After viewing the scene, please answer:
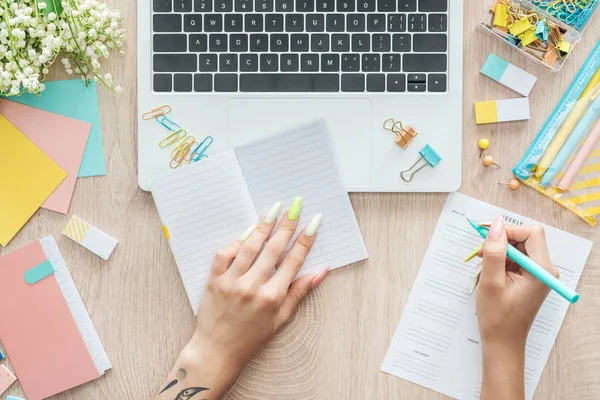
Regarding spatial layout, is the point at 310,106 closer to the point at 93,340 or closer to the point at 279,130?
the point at 279,130

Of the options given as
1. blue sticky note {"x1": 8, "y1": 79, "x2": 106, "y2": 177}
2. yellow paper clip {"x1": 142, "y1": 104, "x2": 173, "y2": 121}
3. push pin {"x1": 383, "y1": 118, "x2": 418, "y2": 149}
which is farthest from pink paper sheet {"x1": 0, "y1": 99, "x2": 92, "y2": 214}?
push pin {"x1": 383, "y1": 118, "x2": 418, "y2": 149}

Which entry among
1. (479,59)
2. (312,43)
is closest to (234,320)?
(312,43)

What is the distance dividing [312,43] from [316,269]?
0.39 m

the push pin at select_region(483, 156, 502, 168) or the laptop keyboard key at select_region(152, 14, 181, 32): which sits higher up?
the laptop keyboard key at select_region(152, 14, 181, 32)

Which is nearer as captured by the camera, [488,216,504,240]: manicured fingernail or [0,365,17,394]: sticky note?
[488,216,504,240]: manicured fingernail

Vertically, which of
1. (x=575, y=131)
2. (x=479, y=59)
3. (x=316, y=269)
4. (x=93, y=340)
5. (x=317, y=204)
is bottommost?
(x=93, y=340)

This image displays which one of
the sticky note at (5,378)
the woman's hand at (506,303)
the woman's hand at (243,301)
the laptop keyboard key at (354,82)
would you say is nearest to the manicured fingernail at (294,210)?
the woman's hand at (243,301)

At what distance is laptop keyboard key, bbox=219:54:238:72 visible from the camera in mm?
945

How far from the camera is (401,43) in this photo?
3.08ft

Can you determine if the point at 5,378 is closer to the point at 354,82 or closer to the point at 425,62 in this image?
the point at 354,82

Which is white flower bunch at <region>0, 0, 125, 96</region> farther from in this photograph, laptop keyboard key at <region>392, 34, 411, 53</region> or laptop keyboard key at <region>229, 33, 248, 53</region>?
laptop keyboard key at <region>392, 34, 411, 53</region>

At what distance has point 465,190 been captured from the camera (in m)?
0.98

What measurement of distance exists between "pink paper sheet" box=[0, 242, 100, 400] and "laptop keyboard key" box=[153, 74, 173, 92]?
371 millimetres

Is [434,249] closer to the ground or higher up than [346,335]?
higher up
